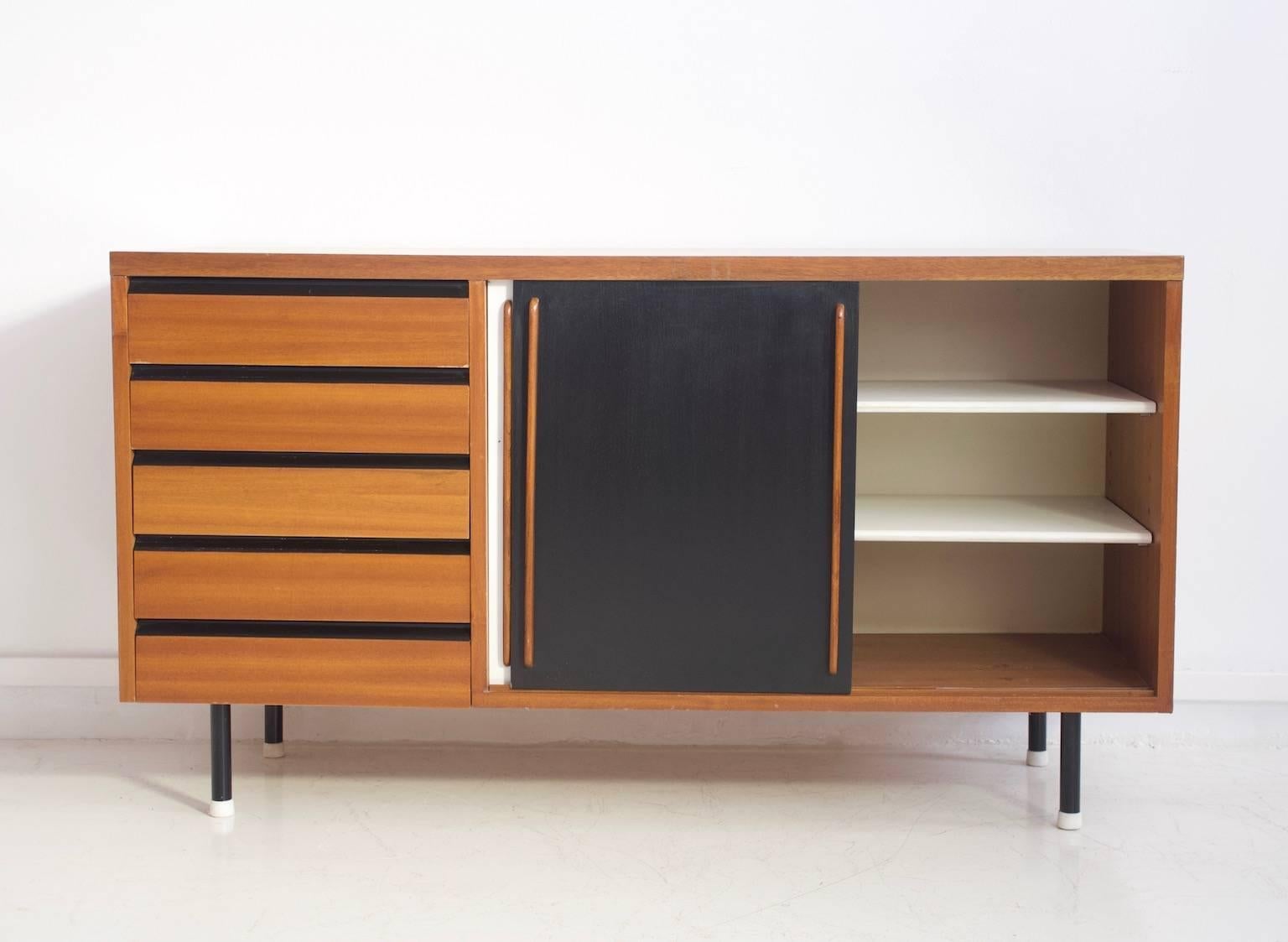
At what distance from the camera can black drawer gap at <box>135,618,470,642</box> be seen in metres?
2.53

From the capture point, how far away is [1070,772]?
103 inches

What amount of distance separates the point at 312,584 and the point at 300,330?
46 centimetres

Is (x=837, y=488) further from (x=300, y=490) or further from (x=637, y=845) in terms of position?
(x=300, y=490)

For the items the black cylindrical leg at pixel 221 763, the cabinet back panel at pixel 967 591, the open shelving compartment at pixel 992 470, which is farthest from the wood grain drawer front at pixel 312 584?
the cabinet back panel at pixel 967 591

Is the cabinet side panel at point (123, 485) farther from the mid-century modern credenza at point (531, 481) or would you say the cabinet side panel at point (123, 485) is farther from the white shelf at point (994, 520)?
the white shelf at point (994, 520)

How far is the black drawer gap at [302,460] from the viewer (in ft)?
8.19

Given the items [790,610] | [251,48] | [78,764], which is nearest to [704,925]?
[790,610]

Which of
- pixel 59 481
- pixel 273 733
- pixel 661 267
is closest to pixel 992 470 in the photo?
pixel 661 267

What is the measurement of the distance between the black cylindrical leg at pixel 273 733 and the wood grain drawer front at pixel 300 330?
3.06 ft

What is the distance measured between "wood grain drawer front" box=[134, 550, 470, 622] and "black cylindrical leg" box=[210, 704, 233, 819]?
0.26m

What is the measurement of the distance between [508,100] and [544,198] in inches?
8.9

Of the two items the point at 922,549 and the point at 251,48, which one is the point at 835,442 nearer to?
the point at 922,549

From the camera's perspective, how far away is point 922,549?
3.07 meters

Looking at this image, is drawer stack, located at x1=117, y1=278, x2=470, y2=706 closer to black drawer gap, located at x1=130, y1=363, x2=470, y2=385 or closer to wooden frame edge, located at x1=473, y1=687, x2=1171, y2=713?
black drawer gap, located at x1=130, y1=363, x2=470, y2=385
